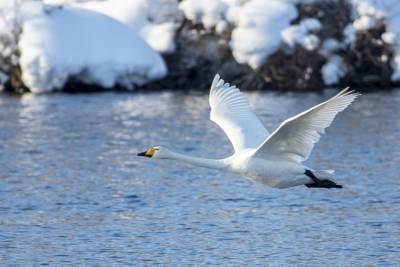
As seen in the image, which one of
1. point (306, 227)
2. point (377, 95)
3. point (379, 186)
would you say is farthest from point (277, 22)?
point (306, 227)

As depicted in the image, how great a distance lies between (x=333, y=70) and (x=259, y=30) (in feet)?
5.96

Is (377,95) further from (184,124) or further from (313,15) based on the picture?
(184,124)

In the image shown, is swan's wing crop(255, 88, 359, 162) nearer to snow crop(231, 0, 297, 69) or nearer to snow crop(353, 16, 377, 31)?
snow crop(231, 0, 297, 69)

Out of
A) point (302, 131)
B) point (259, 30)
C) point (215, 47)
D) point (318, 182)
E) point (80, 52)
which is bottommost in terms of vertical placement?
point (80, 52)

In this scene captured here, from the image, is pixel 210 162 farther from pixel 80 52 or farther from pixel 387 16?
pixel 387 16

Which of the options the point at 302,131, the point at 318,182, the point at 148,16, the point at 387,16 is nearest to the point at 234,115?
the point at 318,182

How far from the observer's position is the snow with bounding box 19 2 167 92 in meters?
24.6

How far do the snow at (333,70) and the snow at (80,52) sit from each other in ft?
11.9

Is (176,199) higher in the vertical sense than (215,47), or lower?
higher

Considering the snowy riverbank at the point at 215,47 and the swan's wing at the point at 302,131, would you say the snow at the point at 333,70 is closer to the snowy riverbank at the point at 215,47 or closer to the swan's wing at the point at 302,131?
the snowy riverbank at the point at 215,47

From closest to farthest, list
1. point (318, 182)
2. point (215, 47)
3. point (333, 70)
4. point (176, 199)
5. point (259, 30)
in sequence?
point (318, 182) → point (176, 199) → point (333, 70) → point (259, 30) → point (215, 47)

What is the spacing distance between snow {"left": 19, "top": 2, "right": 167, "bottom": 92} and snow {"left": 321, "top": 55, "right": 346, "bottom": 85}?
3.63 m

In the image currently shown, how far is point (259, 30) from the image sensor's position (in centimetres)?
2450

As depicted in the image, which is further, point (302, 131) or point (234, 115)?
point (234, 115)
